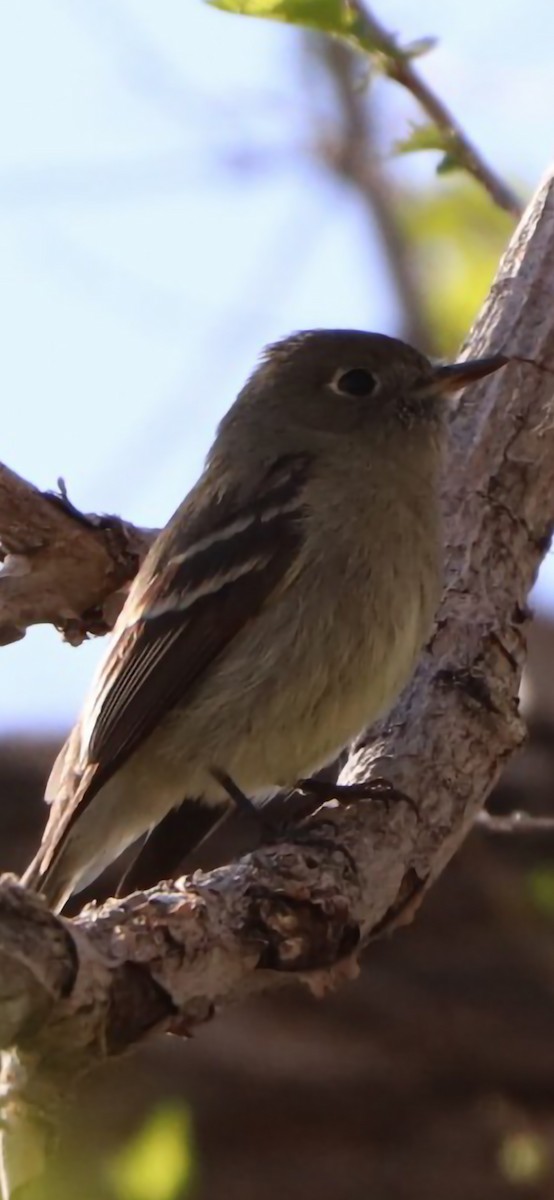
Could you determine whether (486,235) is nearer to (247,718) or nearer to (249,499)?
(249,499)

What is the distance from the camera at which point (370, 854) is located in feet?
11.2

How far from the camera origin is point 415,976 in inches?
210

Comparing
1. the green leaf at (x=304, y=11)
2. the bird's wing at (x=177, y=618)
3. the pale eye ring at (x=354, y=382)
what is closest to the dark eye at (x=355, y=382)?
the pale eye ring at (x=354, y=382)

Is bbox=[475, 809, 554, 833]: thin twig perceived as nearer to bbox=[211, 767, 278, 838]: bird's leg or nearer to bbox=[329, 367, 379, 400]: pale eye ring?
bbox=[211, 767, 278, 838]: bird's leg

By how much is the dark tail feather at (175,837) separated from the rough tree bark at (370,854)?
0.52 m

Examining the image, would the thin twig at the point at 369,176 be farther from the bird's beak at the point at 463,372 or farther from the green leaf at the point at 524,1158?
the green leaf at the point at 524,1158

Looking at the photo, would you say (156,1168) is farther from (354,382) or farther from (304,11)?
(304,11)

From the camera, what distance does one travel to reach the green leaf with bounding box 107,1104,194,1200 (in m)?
3.15

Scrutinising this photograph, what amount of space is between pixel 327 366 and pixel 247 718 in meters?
1.14

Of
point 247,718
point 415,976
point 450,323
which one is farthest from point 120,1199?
point 450,323

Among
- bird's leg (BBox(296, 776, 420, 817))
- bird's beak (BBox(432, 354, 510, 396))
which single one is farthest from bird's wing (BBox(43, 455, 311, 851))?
bird's leg (BBox(296, 776, 420, 817))

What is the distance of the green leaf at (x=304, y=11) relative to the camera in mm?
3799

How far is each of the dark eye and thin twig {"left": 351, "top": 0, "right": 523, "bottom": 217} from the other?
1.84 feet

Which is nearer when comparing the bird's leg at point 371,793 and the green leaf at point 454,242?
the bird's leg at point 371,793
